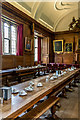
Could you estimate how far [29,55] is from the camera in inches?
348

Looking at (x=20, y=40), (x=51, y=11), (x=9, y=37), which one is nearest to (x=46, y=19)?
(x=51, y=11)

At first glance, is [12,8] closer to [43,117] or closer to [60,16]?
[43,117]

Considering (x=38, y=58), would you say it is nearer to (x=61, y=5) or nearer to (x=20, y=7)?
(x=61, y=5)

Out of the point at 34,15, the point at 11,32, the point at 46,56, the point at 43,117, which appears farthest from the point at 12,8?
the point at 46,56

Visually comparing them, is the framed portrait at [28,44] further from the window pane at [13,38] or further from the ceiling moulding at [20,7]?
the ceiling moulding at [20,7]

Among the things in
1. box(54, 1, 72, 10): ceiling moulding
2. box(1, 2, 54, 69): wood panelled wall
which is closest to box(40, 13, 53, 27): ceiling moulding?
box(1, 2, 54, 69): wood panelled wall

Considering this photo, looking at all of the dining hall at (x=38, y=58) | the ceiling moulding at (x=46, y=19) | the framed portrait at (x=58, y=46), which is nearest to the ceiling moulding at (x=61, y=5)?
the dining hall at (x=38, y=58)

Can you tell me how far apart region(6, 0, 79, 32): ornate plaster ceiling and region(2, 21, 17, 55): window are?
1357 millimetres

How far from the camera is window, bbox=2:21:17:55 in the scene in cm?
745

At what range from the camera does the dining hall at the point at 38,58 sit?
2.01 metres

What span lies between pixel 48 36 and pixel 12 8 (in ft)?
20.6

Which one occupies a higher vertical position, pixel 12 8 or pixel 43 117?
pixel 12 8

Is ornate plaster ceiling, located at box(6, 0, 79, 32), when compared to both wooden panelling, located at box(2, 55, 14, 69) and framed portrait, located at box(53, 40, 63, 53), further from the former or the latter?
wooden panelling, located at box(2, 55, 14, 69)

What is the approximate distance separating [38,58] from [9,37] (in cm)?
525
